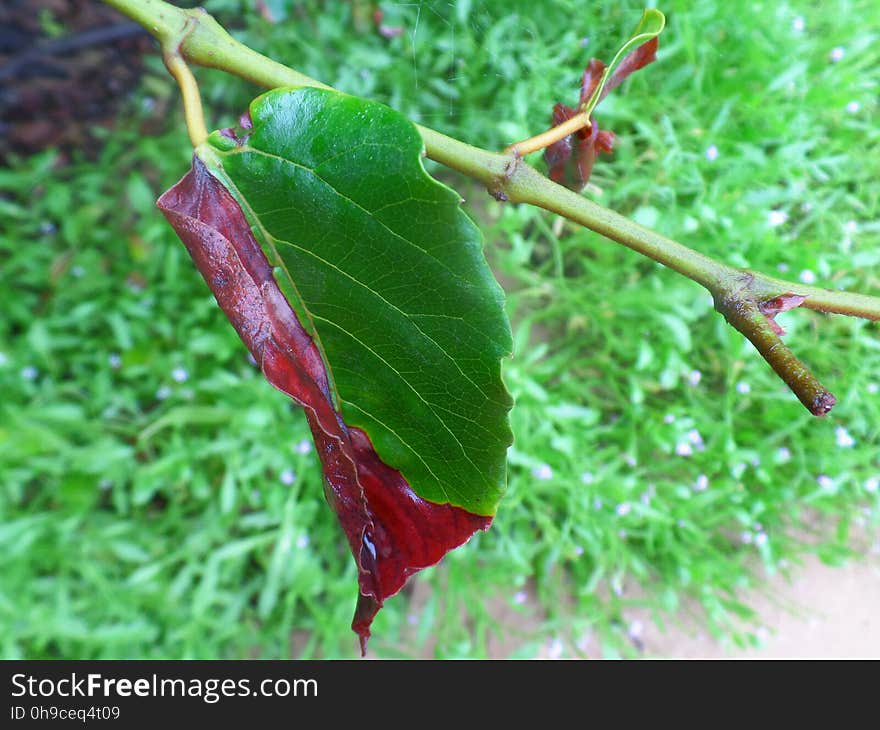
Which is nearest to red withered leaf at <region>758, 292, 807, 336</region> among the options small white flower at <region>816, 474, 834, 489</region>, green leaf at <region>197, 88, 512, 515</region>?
green leaf at <region>197, 88, 512, 515</region>

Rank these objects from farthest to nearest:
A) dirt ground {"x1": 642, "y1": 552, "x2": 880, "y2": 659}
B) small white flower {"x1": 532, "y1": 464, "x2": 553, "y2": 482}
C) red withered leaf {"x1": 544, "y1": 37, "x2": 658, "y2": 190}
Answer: dirt ground {"x1": 642, "y1": 552, "x2": 880, "y2": 659}, small white flower {"x1": 532, "y1": 464, "x2": 553, "y2": 482}, red withered leaf {"x1": 544, "y1": 37, "x2": 658, "y2": 190}

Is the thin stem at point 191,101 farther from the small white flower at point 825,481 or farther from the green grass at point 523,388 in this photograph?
the small white flower at point 825,481

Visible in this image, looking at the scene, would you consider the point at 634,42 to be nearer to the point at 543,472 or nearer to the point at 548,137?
the point at 548,137

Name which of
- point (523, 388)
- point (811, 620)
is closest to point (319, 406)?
point (523, 388)

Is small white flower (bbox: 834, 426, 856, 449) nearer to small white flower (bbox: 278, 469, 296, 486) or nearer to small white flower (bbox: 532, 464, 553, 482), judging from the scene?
small white flower (bbox: 532, 464, 553, 482)

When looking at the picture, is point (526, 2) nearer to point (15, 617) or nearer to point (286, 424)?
point (286, 424)

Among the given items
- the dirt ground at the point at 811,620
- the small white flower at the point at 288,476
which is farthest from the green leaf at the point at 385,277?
the dirt ground at the point at 811,620
